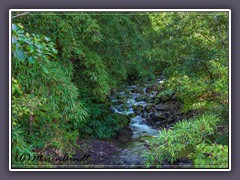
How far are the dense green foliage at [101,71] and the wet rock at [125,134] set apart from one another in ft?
4.44

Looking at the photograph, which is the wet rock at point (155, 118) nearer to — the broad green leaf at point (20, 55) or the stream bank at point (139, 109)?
the stream bank at point (139, 109)

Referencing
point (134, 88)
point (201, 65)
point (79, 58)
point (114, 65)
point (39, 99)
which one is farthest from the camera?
point (134, 88)

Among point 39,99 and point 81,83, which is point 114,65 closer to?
point 81,83

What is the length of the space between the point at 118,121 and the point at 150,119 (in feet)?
2.12

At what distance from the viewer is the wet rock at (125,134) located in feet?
14.8

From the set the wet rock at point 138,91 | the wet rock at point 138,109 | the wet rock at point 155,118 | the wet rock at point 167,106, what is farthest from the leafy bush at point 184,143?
the wet rock at point 138,109

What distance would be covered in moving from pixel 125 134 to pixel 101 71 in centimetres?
186

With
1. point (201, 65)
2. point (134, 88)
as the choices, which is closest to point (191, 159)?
point (201, 65)

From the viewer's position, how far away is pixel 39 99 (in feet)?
7.05

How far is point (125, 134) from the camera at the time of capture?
467 centimetres

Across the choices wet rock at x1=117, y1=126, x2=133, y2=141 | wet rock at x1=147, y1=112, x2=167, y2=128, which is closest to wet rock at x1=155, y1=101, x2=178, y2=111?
wet rock at x1=147, y1=112, x2=167, y2=128
